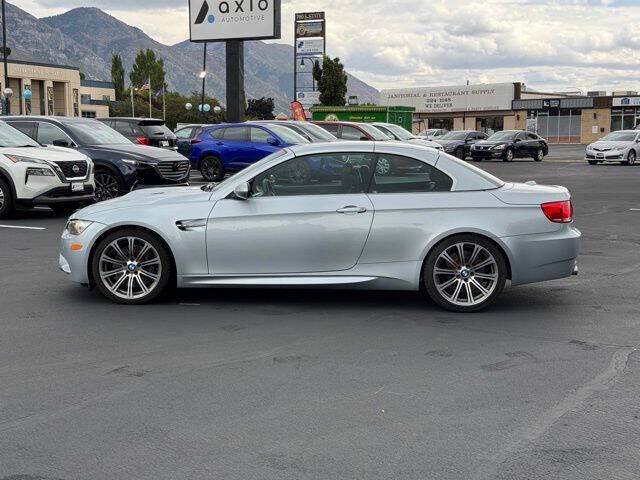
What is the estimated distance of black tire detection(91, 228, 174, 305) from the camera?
23.2 ft

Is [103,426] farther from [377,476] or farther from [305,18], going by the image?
[305,18]

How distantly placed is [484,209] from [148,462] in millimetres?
3959

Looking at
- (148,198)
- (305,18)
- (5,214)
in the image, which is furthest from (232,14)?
(305,18)

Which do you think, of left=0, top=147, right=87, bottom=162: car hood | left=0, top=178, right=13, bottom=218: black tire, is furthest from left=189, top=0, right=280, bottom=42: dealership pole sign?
left=0, top=178, right=13, bottom=218: black tire

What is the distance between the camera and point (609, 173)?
1102 inches

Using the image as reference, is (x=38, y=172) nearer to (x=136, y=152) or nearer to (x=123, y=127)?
(x=136, y=152)

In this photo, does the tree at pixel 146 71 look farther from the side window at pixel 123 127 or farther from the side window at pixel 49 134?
the side window at pixel 49 134

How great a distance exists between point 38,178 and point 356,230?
798 centimetres

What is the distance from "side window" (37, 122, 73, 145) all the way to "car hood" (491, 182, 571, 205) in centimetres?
1079

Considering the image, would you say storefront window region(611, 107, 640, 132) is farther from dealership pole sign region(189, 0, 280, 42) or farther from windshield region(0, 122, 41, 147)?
windshield region(0, 122, 41, 147)

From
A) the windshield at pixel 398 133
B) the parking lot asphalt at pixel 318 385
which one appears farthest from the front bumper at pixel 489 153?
the parking lot asphalt at pixel 318 385

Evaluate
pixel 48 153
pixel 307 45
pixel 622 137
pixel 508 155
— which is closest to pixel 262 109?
pixel 307 45

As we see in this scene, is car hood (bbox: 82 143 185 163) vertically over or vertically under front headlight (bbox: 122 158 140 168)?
over

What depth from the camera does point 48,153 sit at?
44.4 ft
